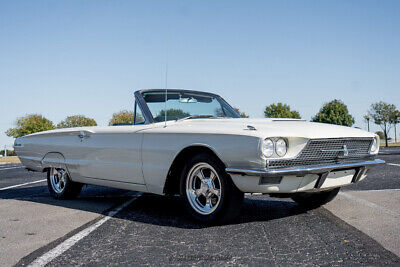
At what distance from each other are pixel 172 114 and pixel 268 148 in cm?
182

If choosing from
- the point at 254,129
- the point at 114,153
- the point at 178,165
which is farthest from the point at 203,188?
the point at 114,153

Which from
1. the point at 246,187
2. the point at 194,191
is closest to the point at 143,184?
the point at 194,191

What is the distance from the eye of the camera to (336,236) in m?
3.65

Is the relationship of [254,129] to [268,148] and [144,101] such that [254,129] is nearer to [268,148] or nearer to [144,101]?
[268,148]

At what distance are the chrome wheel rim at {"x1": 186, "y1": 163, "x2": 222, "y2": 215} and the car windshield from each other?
1.06 m

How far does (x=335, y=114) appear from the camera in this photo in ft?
239

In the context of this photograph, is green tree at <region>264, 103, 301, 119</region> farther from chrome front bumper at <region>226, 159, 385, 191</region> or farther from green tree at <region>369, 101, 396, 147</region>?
chrome front bumper at <region>226, 159, 385, 191</region>

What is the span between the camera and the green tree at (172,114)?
17.0 feet

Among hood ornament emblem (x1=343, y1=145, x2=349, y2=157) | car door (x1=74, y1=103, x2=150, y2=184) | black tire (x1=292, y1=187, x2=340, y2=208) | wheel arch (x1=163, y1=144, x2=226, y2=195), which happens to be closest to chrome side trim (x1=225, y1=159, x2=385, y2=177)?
hood ornament emblem (x1=343, y1=145, x2=349, y2=157)

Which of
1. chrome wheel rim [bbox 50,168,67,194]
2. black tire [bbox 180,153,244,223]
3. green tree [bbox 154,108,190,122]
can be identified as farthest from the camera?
chrome wheel rim [bbox 50,168,67,194]

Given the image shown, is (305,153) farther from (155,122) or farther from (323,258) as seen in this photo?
(155,122)

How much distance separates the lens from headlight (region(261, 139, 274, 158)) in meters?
3.76

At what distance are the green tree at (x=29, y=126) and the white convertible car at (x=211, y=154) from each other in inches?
2609

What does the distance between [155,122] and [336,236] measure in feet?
8.35
